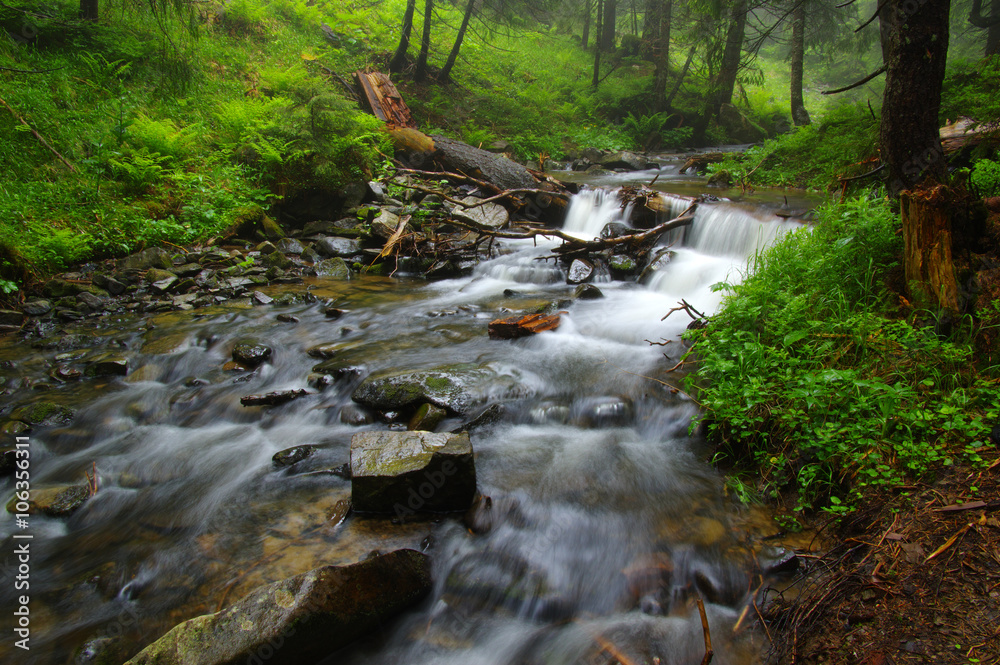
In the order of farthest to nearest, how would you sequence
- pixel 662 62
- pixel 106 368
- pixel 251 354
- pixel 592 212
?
pixel 662 62
pixel 592 212
pixel 251 354
pixel 106 368

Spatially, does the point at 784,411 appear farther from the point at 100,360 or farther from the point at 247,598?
the point at 100,360

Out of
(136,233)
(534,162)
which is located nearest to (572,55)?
(534,162)

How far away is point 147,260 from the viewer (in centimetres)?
760

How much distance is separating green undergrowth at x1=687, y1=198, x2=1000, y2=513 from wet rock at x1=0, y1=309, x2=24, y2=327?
8120mm

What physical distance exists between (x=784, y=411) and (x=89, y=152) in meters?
11.1

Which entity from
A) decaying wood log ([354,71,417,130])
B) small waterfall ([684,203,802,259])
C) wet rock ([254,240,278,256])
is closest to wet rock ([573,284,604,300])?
small waterfall ([684,203,802,259])

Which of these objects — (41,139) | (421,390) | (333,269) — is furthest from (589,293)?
(41,139)

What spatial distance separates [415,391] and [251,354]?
2.36 meters

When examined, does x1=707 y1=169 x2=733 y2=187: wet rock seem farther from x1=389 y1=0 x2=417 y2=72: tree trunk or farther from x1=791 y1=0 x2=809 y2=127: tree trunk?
x1=389 y1=0 x2=417 y2=72: tree trunk

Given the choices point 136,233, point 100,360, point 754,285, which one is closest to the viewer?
point 754,285

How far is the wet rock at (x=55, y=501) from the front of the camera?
3457mm

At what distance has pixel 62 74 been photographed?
9.30 meters

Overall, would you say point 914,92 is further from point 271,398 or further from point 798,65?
point 798,65

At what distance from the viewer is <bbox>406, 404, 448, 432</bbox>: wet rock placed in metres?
4.09
